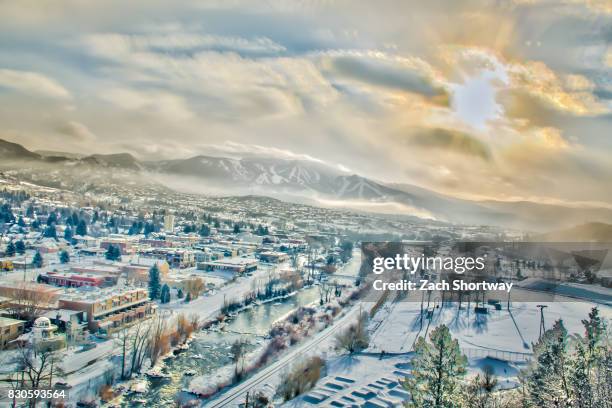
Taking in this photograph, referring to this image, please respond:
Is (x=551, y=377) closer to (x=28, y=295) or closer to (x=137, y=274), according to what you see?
(x=28, y=295)

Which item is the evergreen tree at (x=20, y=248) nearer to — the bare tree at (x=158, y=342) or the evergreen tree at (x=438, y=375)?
the bare tree at (x=158, y=342)

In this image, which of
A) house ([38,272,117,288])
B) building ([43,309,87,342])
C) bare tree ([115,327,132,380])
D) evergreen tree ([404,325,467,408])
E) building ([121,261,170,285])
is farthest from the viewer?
building ([121,261,170,285])

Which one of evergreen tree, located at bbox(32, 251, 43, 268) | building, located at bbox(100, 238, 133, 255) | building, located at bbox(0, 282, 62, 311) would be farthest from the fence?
building, located at bbox(100, 238, 133, 255)

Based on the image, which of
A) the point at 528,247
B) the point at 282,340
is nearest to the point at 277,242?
the point at 528,247

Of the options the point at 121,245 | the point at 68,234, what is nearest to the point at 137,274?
the point at 121,245

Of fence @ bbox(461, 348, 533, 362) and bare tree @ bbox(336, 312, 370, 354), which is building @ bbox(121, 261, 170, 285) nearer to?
bare tree @ bbox(336, 312, 370, 354)
